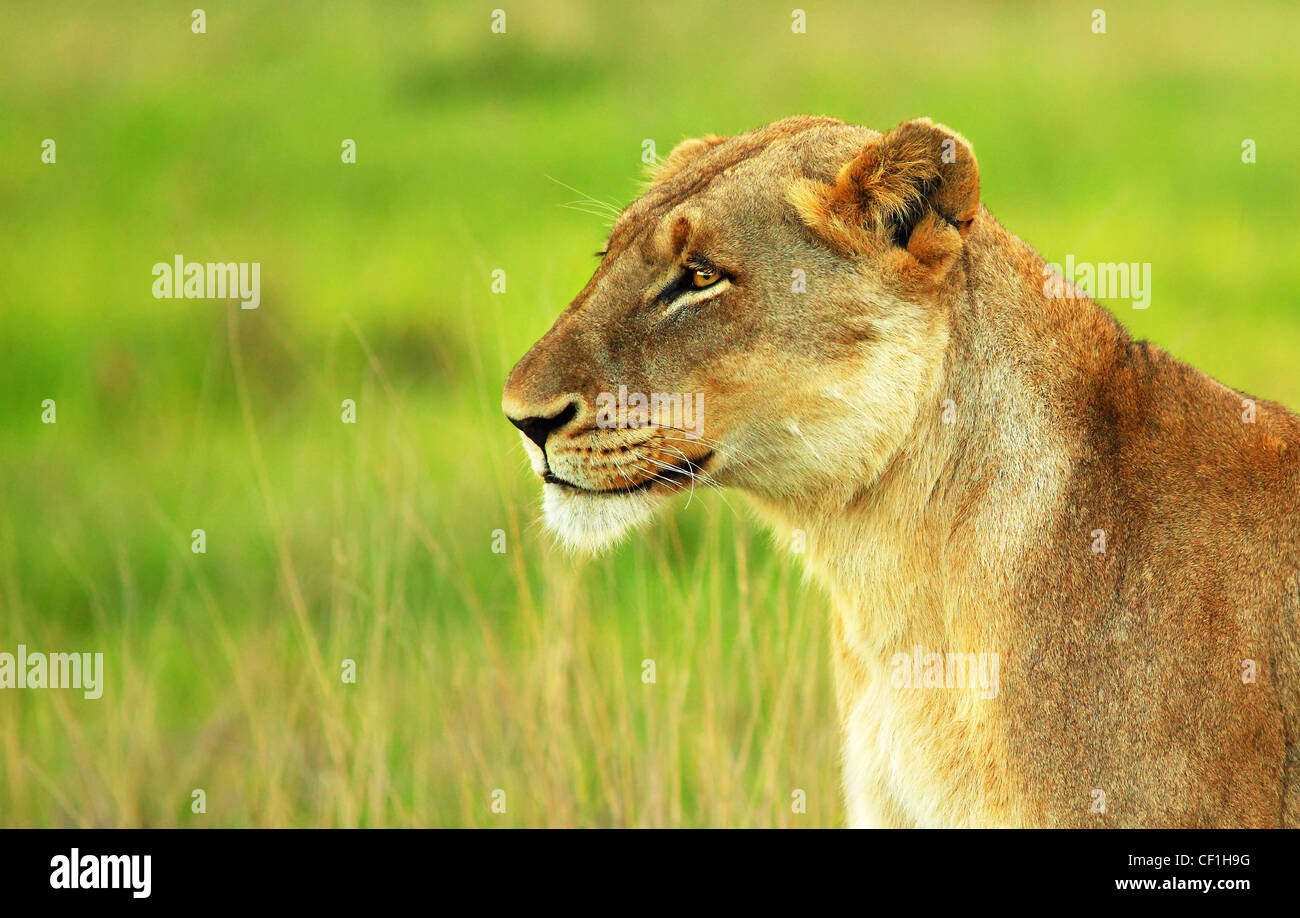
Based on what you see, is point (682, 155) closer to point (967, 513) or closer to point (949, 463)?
point (949, 463)

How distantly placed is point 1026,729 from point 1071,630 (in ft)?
0.93

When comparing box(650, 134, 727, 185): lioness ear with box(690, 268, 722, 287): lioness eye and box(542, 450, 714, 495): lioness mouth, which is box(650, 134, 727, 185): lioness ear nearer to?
box(690, 268, 722, 287): lioness eye

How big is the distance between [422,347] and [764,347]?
7.94 meters

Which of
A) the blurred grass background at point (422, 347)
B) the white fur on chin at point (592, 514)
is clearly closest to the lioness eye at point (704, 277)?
the white fur on chin at point (592, 514)

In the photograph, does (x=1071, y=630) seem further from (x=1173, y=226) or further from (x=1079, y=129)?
(x=1079, y=129)

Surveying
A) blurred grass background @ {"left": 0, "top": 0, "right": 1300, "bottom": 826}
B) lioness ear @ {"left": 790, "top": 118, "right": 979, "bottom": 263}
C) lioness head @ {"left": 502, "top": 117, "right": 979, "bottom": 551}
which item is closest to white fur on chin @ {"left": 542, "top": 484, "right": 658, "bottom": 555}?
lioness head @ {"left": 502, "top": 117, "right": 979, "bottom": 551}

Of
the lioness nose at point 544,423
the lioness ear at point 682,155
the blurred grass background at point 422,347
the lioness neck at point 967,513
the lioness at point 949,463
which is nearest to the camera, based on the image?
the lioness at point 949,463

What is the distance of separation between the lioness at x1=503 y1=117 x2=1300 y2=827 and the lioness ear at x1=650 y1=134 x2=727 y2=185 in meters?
0.52

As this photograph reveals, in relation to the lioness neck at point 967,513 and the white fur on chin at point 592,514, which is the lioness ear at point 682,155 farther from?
the white fur on chin at point 592,514

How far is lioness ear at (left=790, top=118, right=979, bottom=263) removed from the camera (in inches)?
169

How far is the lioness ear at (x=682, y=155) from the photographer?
5121 millimetres

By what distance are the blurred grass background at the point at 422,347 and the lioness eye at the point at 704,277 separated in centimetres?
105

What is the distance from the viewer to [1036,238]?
1368cm

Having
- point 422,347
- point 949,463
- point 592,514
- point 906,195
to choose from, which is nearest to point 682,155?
point 906,195
